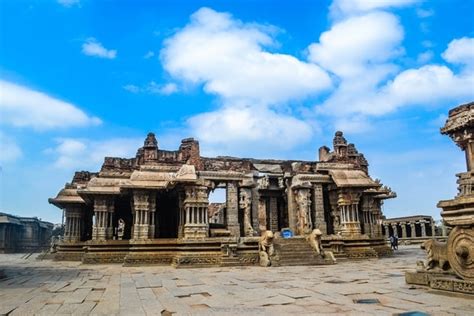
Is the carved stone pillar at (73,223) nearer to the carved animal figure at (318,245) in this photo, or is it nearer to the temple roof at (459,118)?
the carved animal figure at (318,245)

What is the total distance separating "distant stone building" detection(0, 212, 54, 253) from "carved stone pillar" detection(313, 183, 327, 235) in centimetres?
3510

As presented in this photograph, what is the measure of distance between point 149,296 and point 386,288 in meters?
5.13

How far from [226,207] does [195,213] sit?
2837 mm

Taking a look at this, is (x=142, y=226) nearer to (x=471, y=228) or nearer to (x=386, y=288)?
(x=386, y=288)

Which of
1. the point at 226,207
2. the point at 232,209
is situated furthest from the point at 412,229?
the point at 232,209

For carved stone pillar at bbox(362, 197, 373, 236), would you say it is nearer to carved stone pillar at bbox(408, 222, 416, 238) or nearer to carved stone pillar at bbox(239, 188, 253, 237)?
carved stone pillar at bbox(239, 188, 253, 237)

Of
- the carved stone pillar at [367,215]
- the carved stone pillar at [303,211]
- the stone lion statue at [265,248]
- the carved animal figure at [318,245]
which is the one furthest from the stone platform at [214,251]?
the carved stone pillar at [303,211]

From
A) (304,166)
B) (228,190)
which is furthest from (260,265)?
(304,166)

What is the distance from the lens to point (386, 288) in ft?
28.8

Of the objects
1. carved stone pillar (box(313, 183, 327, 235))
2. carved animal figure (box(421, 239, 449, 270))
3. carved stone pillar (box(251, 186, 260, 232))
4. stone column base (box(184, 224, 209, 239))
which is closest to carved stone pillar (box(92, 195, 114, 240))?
stone column base (box(184, 224, 209, 239))

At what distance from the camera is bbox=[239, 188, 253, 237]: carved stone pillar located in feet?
72.8

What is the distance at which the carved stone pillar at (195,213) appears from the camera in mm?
19406

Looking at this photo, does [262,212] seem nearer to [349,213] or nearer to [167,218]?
[167,218]

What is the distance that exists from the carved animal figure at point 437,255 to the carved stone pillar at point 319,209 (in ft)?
46.4
